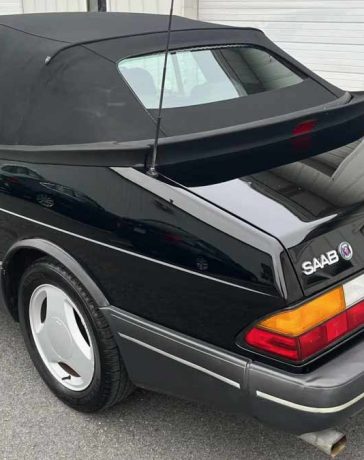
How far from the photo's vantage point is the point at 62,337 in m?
2.53

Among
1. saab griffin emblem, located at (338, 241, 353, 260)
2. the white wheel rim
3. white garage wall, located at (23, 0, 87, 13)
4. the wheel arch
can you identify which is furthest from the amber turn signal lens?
white garage wall, located at (23, 0, 87, 13)

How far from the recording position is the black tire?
2.26 metres

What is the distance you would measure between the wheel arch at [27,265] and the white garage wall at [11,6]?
31.5ft

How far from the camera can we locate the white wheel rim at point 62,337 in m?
2.45

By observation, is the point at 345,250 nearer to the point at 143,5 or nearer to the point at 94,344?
the point at 94,344

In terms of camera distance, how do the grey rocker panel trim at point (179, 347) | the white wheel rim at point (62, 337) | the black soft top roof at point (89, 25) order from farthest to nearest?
the black soft top roof at point (89, 25), the white wheel rim at point (62, 337), the grey rocker panel trim at point (179, 347)

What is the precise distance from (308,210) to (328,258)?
7.6 inches

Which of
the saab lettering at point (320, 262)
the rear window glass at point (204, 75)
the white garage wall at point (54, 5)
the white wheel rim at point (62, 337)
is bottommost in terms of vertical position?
the white wheel rim at point (62, 337)

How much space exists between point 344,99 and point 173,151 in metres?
1.35

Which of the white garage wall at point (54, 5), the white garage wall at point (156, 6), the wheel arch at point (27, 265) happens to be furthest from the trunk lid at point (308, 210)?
the white garage wall at point (54, 5)

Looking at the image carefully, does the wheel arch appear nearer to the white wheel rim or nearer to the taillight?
the white wheel rim

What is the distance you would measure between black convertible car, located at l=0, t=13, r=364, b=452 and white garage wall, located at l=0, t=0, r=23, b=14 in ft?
28.6

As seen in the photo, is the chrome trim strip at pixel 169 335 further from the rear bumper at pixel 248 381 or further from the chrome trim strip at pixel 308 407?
the chrome trim strip at pixel 308 407

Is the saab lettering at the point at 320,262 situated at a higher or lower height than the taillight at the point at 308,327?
higher
